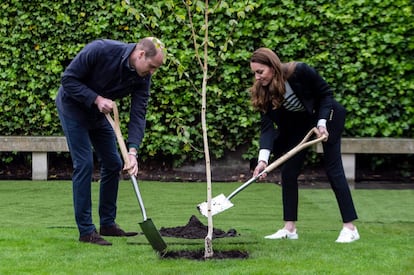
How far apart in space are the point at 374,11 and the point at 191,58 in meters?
2.16

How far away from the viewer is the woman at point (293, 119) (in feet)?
17.4

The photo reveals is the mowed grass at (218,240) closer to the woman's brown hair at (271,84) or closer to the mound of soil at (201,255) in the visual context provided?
the mound of soil at (201,255)

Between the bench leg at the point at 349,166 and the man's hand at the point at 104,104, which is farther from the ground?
the man's hand at the point at 104,104

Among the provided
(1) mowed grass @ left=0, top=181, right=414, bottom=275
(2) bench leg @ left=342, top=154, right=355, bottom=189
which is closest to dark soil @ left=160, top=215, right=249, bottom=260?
(1) mowed grass @ left=0, top=181, right=414, bottom=275

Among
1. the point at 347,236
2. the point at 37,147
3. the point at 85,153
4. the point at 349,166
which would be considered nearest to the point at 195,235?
the point at 85,153

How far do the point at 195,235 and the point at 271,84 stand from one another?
1197 mm

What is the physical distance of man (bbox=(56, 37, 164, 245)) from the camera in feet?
17.1

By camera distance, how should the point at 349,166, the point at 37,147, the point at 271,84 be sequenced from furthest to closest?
the point at 37,147
the point at 349,166
the point at 271,84

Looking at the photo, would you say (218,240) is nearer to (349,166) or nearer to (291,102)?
(291,102)

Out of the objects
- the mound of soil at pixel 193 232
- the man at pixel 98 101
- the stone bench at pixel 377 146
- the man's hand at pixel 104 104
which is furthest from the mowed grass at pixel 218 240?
the man's hand at pixel 104 104

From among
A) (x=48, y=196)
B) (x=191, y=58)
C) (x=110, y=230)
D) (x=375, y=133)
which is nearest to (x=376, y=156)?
(x=375, y=133)

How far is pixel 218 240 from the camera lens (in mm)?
5402

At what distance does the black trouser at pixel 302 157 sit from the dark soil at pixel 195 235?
1.68ft

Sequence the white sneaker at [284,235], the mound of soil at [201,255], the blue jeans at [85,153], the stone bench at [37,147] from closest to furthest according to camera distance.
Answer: the mound of soil at [201,255]
the blue jeans at [85,153]
the white sneaker at [284,235]
the stone bench at [37,147]
